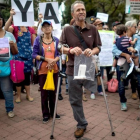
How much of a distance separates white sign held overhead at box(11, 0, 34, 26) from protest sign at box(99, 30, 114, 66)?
223cm

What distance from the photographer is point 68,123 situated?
388 centimetres

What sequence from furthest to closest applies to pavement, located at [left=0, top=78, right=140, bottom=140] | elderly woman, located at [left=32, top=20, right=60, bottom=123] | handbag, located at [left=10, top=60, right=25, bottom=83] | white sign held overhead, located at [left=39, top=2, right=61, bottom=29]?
white sign held overhead, located at [left=39, top=2, right=61, bottom=29] < handbag, located at [left=10, top=60, right=25, bottom=83] < elderly woman, located at [left=32, top=20, right=60, bottom=123] < pavement, located at [left=0, top=78, right=140, bottom=140]

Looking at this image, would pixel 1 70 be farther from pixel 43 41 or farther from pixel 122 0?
pixel 122 0

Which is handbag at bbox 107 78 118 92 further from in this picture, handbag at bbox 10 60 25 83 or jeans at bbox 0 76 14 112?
jeans at bbox 0 76 14 112

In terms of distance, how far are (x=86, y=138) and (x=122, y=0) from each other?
21.5 m

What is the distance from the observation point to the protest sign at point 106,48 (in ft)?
18.7

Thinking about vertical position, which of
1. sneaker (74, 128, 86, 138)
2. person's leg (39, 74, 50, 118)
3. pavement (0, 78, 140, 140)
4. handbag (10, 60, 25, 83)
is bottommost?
pavement (0, 78, 140, 140)

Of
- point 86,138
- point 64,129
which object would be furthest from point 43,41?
point 86,138

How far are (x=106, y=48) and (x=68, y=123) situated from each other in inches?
114

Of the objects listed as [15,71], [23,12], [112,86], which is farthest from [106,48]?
→ [15,71]

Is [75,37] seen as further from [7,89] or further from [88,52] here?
[7,89]

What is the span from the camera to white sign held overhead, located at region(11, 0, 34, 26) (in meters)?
4.58

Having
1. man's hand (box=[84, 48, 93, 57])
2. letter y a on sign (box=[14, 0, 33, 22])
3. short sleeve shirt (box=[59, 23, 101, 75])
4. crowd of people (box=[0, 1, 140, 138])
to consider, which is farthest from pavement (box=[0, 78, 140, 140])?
letter y a on sign (box=[14, 0, 33, 22])

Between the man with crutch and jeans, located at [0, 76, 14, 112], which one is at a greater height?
the man with crutch
